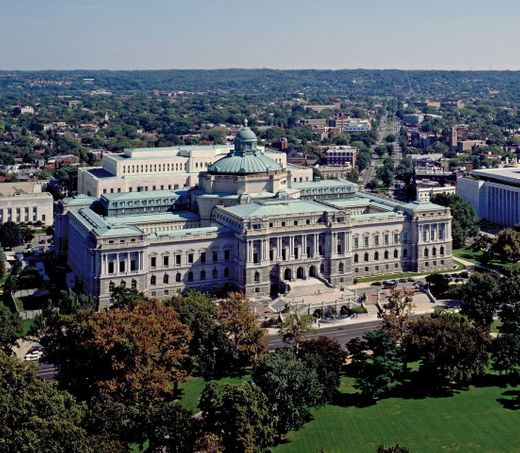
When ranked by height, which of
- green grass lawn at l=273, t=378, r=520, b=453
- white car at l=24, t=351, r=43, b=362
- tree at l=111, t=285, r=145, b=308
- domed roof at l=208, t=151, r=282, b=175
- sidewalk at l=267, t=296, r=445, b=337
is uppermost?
domed roof at l=208, t=151, r=282, b=175

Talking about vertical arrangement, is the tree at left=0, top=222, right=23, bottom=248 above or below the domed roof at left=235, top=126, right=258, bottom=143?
below

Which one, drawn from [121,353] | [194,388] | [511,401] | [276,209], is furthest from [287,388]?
[276,209]

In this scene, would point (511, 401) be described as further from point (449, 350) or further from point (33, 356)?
point (33, 356)

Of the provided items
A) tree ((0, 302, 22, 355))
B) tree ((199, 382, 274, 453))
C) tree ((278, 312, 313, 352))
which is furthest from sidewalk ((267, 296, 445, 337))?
tree ((199, 382, 274, 453))

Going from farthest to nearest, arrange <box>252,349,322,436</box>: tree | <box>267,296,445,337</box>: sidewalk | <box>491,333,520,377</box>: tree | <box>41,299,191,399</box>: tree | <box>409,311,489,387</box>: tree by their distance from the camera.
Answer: <box>267,296,445,337</box>: sidewalk
<box>491,333,520,377</box>: tree
<box>409,311,489,387</box>: tree
<box>41,299,191,399</box>: tree
<box>252,349,322,436</box>: tree

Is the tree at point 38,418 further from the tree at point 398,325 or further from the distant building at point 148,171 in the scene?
the distant building at point 148,171

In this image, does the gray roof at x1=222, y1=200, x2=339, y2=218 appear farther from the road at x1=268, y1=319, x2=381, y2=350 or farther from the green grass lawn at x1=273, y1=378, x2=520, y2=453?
the green grass lawn at x1=273, y1=378, x2=520, y2=453

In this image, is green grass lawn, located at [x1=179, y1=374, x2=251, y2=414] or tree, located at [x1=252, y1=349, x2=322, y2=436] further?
green grass lawn, located at [x1=179, y1=374, x2=251, y2=414]
